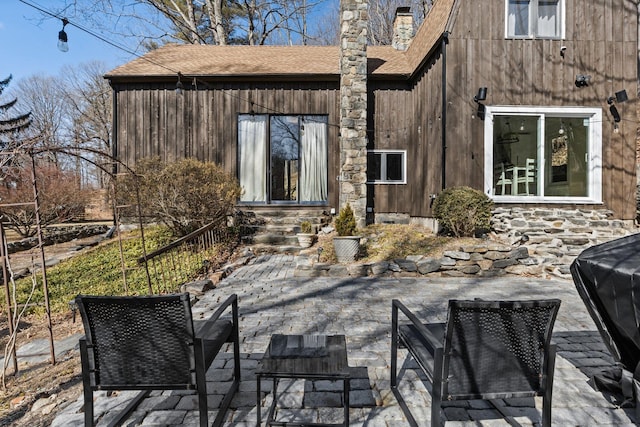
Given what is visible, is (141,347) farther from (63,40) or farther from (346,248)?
(63,40)

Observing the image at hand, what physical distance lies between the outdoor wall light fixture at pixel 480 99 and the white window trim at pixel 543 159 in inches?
3.9

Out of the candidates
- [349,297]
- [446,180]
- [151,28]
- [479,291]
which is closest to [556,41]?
[446,180]

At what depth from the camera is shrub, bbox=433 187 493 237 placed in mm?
6391

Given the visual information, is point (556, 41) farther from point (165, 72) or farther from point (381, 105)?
point (165, 72)

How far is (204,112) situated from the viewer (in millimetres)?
9508

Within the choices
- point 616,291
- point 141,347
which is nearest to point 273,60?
point 141,347

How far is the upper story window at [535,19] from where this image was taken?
7.54 m

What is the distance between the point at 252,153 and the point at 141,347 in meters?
8.09

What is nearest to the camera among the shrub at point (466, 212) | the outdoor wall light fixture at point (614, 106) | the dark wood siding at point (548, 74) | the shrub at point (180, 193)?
the shrub at point (466, 212)

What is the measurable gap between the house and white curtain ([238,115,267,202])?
0.13 ft

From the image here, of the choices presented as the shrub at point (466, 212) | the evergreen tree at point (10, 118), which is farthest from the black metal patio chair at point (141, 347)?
the evergreen tree at point (10, 118)

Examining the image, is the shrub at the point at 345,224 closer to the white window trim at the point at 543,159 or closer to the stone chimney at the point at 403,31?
the white window trim at the point at 543,159

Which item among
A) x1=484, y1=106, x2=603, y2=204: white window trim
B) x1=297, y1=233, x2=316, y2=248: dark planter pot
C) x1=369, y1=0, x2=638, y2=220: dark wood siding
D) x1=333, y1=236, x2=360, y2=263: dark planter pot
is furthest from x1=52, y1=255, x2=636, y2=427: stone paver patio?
x1=369, y1=0, x2=638, y2=220: dark wood siding

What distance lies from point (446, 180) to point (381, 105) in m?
3.15
